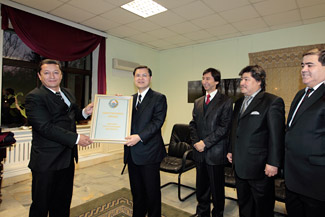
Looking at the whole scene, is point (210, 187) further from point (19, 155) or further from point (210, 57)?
point (210, 57)

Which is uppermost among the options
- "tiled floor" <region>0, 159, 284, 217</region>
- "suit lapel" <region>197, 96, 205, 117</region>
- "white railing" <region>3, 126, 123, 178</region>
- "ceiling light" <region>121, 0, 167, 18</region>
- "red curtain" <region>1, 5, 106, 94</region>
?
"ceiling light" <region>121, 0, 167, 18</region>

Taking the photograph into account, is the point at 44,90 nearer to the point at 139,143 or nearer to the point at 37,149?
the point at 37,149

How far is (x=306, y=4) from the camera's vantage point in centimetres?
341

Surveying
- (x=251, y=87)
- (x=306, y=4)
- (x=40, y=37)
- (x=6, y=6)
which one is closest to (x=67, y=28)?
(x=40, y=37)

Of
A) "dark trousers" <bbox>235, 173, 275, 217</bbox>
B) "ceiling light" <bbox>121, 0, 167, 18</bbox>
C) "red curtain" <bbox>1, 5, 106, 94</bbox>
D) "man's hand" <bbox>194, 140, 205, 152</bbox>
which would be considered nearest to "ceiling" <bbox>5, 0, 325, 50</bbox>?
"ceiling light" <bbox>121, 0, 167, 18</bbox>

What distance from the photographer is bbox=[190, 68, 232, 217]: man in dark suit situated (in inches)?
83.9

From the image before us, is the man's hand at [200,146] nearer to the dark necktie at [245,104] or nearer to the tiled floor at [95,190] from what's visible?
the dark necktie at [245,104]

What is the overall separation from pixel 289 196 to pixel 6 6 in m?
4.58

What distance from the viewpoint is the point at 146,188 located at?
1831mm

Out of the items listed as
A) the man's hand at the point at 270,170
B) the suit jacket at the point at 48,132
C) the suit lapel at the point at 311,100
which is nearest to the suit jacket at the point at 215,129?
the man's hand at the point at 270,170

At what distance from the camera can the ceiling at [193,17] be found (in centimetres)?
342

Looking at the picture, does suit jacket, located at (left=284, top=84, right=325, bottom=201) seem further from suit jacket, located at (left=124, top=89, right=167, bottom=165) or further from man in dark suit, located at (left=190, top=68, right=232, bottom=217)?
suit jacket, located at (left=124, top=89, right=167, bottom=165)

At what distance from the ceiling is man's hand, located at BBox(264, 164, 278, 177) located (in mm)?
2798

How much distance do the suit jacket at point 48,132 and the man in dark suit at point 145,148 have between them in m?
0.53
